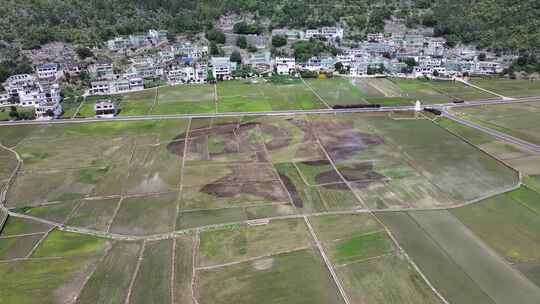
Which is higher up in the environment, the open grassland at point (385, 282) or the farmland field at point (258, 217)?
the farmland field at point (258, 217)

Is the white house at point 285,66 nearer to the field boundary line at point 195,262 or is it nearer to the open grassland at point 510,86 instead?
the open grassland at point 510,86

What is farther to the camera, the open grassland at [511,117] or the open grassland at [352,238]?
the open grassland at [511,117]

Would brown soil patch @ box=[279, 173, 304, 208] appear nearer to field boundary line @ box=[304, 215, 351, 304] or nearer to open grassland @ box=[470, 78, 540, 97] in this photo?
field boundary line @ box=[304, 215, 351, 304]

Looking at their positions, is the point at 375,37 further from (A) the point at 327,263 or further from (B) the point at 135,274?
(B) the point at 135,274

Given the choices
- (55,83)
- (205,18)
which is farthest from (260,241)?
(205,18)

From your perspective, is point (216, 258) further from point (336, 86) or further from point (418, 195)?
point (336, 86)

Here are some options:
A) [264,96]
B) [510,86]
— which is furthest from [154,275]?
[510,86]

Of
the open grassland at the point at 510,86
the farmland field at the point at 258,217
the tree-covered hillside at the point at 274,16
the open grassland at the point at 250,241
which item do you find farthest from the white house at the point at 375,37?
the open grassland at the point at 250,241

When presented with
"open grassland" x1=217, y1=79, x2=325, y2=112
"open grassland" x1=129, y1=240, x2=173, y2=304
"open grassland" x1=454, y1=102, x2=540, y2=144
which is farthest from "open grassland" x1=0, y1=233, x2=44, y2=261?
"open grassland" x1=454, y1=102, x2=540, y2=144
